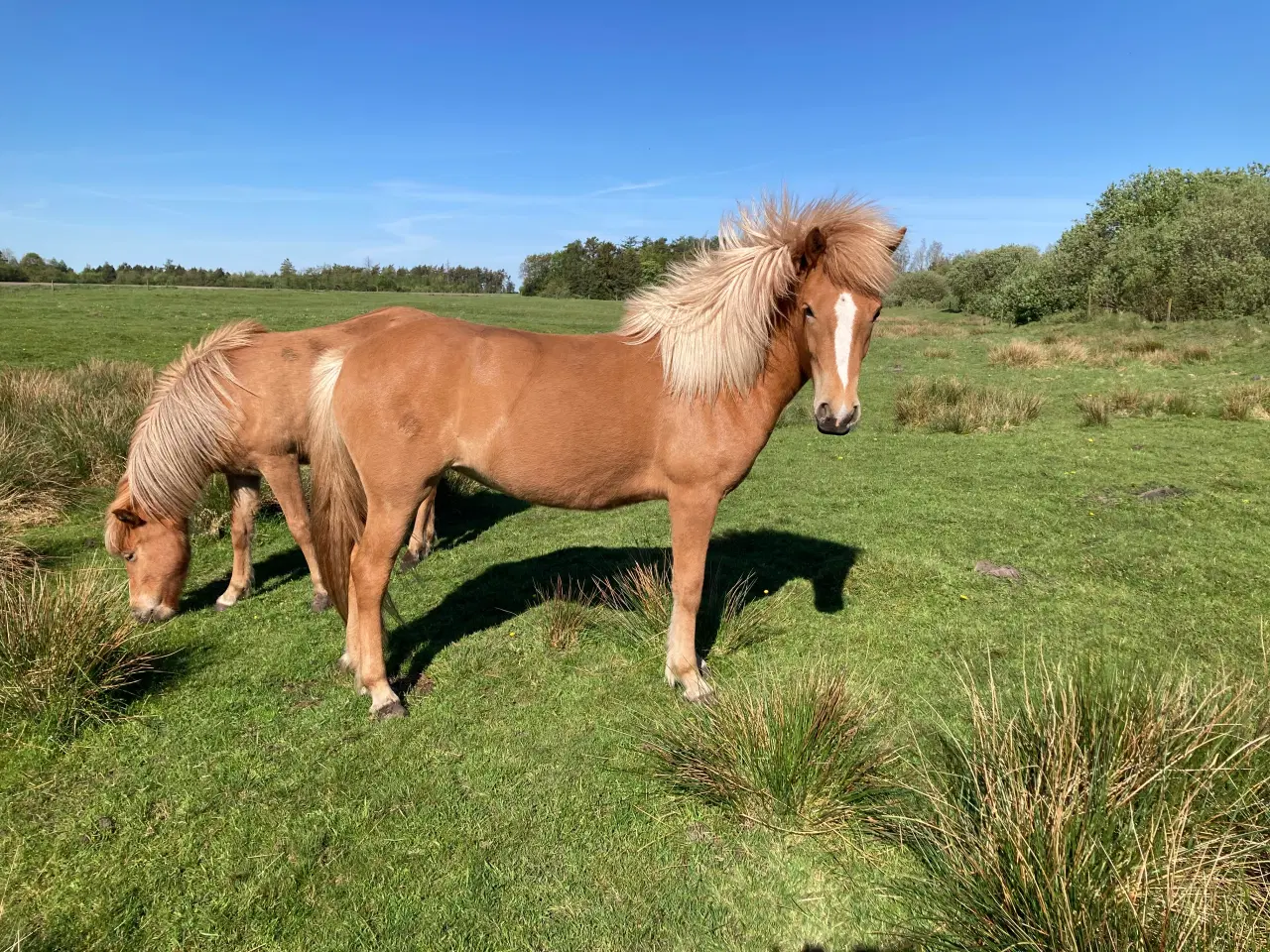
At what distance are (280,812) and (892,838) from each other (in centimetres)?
282

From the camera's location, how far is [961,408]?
1220cm

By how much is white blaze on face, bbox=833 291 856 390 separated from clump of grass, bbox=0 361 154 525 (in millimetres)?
7390

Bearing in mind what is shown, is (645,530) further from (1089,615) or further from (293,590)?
(1089,615)

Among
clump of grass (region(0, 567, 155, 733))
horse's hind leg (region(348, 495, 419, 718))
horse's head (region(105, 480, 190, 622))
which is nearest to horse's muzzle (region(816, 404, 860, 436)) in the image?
horse's hind leg (region(348, 495, 419, 718))

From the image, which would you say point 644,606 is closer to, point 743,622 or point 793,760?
point 743,622

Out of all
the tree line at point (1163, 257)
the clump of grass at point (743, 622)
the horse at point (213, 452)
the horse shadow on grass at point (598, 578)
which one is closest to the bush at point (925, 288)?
the tree line at point (1163, 257)

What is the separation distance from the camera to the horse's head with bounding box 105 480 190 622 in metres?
4.77

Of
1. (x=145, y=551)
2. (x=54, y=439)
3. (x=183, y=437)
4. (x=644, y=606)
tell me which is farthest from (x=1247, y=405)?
(x=54, y=439)

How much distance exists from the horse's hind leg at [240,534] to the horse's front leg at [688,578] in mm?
3755

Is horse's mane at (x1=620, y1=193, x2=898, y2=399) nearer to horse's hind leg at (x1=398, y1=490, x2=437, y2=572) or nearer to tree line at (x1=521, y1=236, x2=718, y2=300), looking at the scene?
horse's hind leg at (x1=398, y1=490, x2=437, y2=572)

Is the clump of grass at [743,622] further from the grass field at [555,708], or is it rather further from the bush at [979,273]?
the bush at [979,273]

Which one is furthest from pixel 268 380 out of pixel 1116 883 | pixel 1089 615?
pixel 1089 615

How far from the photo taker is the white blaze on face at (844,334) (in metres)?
3.31

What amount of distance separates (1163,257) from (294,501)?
3957 centimetres
